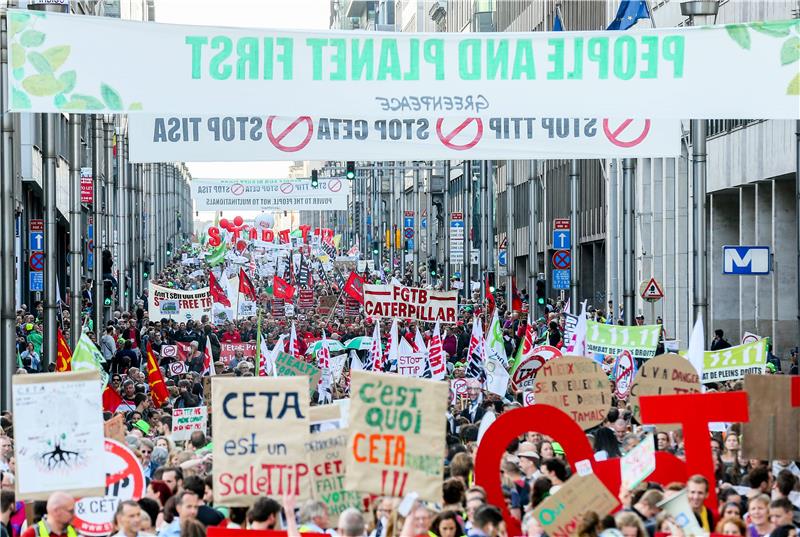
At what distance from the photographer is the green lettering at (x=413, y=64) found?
15227mm

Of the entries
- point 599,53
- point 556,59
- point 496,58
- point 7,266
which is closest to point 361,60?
point 496,58

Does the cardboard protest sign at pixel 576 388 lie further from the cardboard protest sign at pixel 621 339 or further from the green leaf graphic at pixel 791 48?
the cardboard protest sign at pixel 621 339

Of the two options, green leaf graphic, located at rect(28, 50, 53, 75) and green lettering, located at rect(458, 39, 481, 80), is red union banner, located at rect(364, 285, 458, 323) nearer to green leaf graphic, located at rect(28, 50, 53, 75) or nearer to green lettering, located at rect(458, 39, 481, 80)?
green lettering, located at rect(458, 39, 481, 80)

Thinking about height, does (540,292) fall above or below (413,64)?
below

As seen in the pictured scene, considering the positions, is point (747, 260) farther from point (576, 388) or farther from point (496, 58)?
point (496, 58)

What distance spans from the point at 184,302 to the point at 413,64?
26.5m

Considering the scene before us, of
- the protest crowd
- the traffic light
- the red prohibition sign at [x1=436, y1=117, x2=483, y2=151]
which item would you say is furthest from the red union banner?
the red prohibition sign at [x1=436, y1=117, x2=483, y2=151]

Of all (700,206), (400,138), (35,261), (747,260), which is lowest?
(747,260)

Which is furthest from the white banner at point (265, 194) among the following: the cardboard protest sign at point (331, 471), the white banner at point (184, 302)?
the cardboard protest sign at point (331, 471)

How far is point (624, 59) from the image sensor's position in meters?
15.3

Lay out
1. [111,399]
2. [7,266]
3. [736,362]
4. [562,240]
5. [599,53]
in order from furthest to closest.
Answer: [562,240], [111,399], [7,266], [736,362], [599,53]

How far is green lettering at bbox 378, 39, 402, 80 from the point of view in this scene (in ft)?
49.9

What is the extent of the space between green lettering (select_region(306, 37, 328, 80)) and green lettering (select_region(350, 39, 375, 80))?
27 cm

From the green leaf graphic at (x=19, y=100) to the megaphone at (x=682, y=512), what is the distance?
661 centimetres
